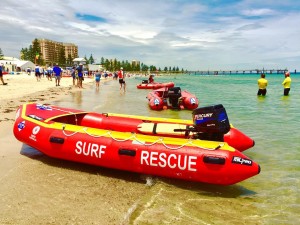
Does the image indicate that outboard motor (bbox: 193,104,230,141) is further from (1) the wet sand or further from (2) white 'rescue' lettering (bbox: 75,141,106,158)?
(2) white 'rescue' lettering (bbox: 75,141,106,158)

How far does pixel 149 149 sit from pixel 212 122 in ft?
3.90

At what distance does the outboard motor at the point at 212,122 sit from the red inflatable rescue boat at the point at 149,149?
17 mm

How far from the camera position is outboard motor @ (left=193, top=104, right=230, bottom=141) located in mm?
4762

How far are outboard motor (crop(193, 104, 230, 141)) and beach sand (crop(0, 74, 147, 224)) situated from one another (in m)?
1.38

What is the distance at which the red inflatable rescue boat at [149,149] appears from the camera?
164 inches

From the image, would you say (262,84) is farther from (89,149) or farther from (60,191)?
(60,191)

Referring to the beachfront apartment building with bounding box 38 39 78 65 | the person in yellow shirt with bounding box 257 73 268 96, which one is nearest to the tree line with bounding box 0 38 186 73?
the beachfront apartment building with bounding box 38 39 78 65

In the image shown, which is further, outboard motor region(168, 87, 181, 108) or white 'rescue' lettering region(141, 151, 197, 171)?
outboard motor region(168, 87, 181, 108)

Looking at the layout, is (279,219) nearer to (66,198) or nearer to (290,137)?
(66,198)

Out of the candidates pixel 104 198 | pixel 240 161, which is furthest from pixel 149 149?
pixel 240 161

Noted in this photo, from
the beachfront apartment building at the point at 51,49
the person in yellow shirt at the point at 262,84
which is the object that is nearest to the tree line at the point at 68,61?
the beachfront apartment building at the point at 51,49

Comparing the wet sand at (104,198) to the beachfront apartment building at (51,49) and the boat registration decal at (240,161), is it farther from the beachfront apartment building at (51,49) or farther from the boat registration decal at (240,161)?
the beachfront apartment building at (51,49)

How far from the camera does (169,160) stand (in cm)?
433

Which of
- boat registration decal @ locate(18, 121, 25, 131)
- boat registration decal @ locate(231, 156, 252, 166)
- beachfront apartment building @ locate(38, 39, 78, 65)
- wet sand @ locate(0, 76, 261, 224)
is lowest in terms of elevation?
wet sand @ locate(0, 76, 261, 224)
